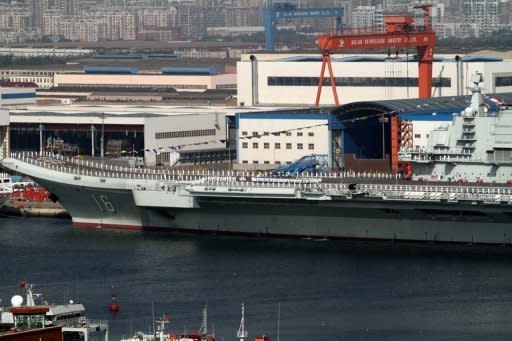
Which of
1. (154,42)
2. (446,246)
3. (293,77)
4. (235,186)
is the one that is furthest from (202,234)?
(154,42)

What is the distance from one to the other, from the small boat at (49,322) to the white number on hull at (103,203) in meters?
23.8

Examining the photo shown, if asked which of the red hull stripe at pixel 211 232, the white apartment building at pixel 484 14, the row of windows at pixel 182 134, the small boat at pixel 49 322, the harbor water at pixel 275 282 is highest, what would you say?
the small boat at pixel 49 322

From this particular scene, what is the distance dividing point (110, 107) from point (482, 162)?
104ft

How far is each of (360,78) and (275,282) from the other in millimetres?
32128

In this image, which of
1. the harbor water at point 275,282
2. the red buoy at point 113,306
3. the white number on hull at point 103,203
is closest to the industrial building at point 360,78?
the white number on hull at point 103,203

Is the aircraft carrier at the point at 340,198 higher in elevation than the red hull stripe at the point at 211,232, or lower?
higher

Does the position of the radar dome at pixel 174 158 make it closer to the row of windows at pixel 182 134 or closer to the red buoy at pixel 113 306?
the row of windows at pixel 182 134

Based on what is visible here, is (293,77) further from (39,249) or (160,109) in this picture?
(39,249)

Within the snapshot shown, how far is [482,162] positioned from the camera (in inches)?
1961

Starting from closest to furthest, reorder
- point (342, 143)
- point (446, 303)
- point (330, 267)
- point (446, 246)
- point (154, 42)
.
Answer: point (446, 303), point (330, 267), point (446, 246), point (342, 143), point (154, 42)

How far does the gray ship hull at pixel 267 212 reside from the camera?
4844 centimetres

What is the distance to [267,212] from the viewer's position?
50.8 meters

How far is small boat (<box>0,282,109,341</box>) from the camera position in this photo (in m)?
27.9

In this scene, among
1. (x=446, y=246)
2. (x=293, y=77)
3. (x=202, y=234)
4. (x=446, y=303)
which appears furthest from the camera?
(x=293, y=77)
